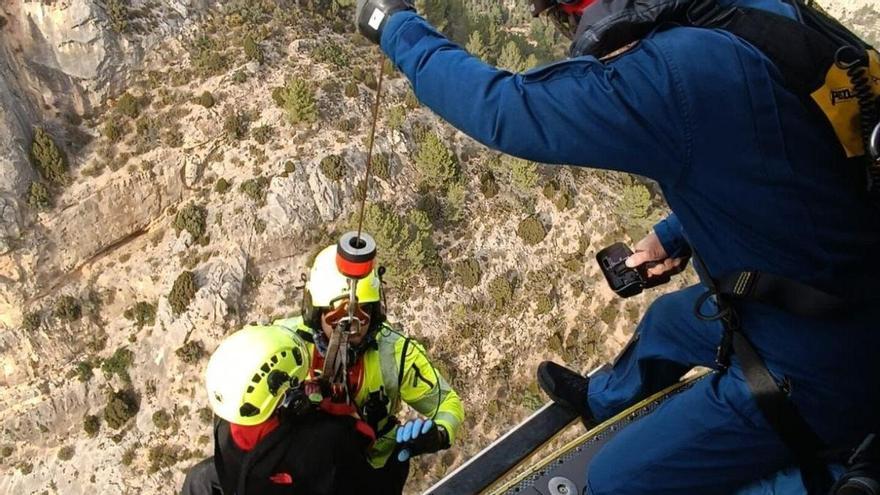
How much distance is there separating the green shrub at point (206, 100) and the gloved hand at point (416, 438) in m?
24.6

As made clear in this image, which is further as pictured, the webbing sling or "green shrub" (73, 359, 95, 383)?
"green shrub" (73, 359, 95, 383)

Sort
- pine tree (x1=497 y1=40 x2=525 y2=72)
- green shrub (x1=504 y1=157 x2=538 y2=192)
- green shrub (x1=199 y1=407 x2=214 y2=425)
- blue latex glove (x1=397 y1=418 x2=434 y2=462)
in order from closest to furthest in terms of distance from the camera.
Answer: blue latex glove (x1=397 y1=418 x2=434 y2=462), green shrub (x1=199 y1=407 x2=214 y2=425), green shrub (x1=504 y1=157 x2=538 y2=192), pine tree (x1=497 y1=40 x2=525 y2=72)

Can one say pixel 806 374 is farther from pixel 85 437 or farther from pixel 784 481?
pixel 85 437

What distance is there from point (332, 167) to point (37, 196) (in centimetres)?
1119

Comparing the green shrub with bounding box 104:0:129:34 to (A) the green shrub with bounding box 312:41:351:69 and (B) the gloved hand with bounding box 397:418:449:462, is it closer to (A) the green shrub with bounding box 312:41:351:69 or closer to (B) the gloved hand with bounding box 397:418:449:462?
(A) the green shrub with bounding box 312:41:351:69

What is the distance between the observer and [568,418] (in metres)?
5.03

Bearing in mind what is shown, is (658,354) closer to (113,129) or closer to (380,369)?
(380,369)

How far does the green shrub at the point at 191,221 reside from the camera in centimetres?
2486

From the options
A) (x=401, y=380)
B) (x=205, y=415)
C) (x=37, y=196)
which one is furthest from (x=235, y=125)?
(x=401, y=380)

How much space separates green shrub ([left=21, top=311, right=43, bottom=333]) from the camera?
2262 cm

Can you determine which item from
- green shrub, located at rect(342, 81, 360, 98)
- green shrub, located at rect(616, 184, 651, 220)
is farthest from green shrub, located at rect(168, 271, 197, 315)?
green shrub, located at rect(616, 184, 651, 220)

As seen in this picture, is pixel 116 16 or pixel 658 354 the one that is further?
pixel 116 16

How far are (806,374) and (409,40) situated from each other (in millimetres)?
2353

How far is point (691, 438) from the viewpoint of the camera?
3.14 metres
